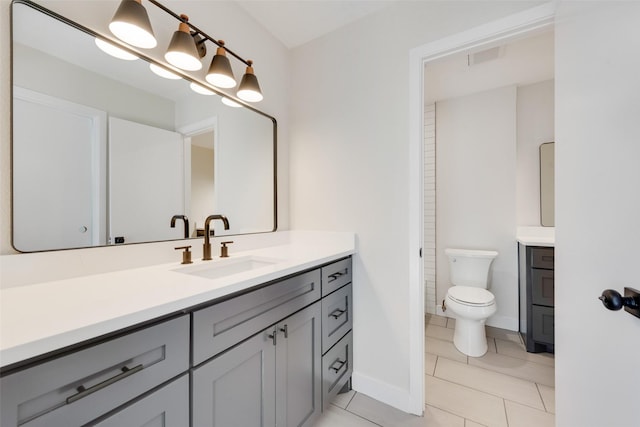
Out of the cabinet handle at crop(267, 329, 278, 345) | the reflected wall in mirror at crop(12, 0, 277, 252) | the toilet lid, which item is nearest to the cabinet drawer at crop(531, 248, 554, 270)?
the toilet lid

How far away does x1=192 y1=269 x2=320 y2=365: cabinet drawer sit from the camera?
779 millimetres

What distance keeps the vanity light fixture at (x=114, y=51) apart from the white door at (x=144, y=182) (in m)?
0.27

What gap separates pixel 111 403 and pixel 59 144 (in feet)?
2.99

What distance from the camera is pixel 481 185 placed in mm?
2600

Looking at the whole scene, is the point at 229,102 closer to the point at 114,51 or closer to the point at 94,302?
the point at 114,51

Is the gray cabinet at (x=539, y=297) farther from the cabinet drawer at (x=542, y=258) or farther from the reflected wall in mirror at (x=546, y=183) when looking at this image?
the reflected wall in mirror at (x=546, y=183)

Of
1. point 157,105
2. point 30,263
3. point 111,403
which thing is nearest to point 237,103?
point 157,105

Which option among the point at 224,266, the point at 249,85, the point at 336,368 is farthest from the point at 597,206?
the point at 249,85

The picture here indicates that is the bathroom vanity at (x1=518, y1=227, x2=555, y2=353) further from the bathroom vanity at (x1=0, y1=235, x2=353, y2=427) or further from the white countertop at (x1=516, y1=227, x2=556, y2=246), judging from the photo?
the bathroom vanity at (x1=0, y1=235, x2=353, y2=427)

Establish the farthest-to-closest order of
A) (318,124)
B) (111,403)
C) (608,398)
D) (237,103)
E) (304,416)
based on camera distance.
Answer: (318,124) < (237,103) < (304,416) < (608,398) < (111,403)

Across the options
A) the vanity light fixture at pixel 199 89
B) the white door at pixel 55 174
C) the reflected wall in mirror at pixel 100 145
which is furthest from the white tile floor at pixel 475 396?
the vanity light fixture at pixel 199 89

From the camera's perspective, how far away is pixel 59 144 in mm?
916

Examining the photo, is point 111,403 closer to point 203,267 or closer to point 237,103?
point 203,267

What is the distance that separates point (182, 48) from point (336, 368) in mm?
1848
